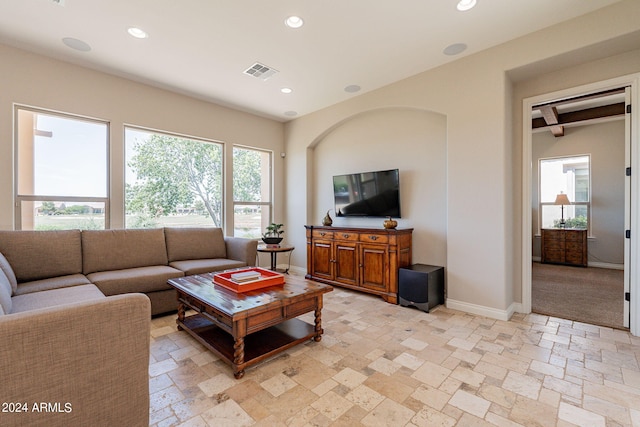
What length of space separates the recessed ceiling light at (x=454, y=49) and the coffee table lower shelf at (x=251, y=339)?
320 centimetres

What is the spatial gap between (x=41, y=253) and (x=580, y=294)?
6.36 metres

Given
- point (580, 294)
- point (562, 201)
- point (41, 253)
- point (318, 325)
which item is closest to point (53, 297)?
point (41, 253)

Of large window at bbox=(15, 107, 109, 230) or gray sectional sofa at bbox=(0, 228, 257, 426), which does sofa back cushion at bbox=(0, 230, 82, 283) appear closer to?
large window at bbox=(15, 107, 109, 230)

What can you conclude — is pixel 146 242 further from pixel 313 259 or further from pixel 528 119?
pixel 528 119

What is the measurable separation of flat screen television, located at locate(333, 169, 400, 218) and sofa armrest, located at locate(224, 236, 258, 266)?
1.59m

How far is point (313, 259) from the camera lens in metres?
4.60

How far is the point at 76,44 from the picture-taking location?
303cm

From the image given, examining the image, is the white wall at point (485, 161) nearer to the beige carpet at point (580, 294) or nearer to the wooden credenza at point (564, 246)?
the beige carpet at point (580, 294)

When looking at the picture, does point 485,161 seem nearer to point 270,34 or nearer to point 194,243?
point 270,34

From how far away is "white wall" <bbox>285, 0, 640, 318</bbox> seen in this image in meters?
2.96

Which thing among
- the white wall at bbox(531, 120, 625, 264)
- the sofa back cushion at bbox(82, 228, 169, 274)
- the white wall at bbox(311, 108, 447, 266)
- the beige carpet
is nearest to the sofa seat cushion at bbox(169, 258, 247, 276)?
the sofa back cushion at bbox(82, 228, 169, 274)

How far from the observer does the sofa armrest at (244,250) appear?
12.7 ft

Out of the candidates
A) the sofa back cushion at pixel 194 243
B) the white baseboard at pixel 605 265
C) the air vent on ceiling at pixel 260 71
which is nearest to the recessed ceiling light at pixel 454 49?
the air vent on ceiling at pixel 260 71

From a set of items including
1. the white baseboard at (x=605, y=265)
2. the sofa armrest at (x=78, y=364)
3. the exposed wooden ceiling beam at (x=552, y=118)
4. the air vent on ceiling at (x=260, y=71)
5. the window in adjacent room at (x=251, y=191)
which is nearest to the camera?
the sofa armrest at (x=78, y=364)
